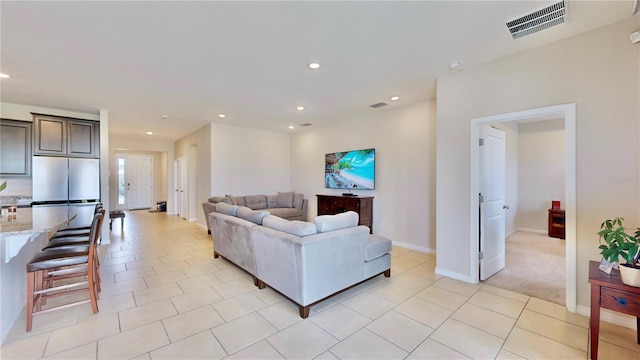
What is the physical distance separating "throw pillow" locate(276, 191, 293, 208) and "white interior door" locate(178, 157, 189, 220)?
10.1ft

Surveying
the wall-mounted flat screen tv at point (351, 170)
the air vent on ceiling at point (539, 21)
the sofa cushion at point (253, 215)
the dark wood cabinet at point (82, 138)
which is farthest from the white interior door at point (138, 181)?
the air vent on ceiling at point (539, 21)

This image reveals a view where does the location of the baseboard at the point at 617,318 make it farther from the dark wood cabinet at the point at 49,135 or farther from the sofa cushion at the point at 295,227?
the dark wood cabinet at the point at 49,135

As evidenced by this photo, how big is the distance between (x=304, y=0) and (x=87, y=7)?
1.67m

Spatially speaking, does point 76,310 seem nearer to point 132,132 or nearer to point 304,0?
point 304,0

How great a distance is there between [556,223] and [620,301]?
191 inches

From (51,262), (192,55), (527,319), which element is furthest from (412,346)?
(192,55)

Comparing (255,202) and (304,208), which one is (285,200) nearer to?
(304,208)

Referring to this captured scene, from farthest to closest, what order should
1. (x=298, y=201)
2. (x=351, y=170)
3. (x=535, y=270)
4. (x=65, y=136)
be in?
(x=298, y=201) < (x=351, y=170) < (x=65, y=136) < (x=535, y=270)

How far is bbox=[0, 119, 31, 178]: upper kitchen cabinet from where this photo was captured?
429 centimetres

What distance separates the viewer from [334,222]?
2.78 meters

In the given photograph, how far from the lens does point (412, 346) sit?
1984 mm

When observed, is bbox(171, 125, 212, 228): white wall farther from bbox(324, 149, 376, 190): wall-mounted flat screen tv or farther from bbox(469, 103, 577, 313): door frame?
bbox(469, 103, 577, 313): door frame

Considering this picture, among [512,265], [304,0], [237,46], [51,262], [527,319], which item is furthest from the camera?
[512,265]

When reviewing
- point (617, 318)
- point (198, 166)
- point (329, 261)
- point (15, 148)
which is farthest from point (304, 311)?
point (198, 166)
